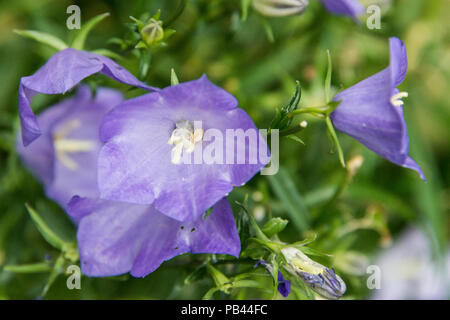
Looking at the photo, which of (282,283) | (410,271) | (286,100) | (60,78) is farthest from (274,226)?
(410,271)

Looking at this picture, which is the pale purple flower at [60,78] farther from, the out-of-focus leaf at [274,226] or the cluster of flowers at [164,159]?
the out-of-focus leaf at [274,226]

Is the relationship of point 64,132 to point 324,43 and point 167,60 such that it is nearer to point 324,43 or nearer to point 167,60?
point 167,60

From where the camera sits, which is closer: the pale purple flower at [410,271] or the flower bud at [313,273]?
the flower bud at [313,273]

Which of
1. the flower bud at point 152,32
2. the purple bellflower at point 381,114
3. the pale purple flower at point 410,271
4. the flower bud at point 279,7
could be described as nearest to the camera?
the purple bellflower at point 381,114

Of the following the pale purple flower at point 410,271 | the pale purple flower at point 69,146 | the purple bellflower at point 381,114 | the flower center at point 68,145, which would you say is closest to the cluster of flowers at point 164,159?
the purple bellflower at point 381,114

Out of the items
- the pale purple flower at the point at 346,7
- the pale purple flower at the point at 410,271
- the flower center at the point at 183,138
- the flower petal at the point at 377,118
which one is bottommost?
the pale purple flower at the point at 410,271

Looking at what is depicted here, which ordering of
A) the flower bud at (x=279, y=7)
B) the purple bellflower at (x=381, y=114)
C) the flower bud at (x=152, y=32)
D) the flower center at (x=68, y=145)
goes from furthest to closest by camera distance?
the flower center at (x=68, y=145) → the flower bud at (x=279, y=7) → the flower bud at (x=152, y=32) → the purple bellflower at (x=381, y=114)

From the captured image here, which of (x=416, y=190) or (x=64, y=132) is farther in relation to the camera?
(x=416, y=190)

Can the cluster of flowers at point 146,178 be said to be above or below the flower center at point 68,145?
above
